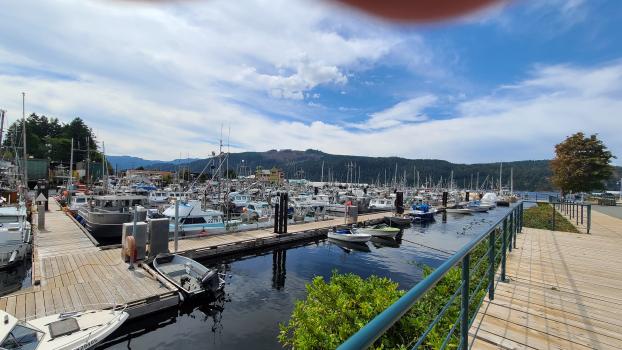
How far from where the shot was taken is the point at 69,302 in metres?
9.48

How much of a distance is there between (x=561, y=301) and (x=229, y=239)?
1898 centimetres

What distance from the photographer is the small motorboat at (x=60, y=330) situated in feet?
21.1

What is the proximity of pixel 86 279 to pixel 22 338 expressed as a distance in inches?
211

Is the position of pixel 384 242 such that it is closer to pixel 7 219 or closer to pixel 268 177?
pixel 7 219

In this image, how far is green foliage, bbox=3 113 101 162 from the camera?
79688 millimetres

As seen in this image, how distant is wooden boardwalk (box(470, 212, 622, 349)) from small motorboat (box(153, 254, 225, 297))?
394 inches

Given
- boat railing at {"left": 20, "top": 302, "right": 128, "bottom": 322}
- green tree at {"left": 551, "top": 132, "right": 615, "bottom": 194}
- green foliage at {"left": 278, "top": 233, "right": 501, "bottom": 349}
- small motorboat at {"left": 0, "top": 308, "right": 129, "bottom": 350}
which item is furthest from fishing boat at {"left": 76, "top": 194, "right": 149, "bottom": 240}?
green tree at {"left": 551, "top": 132, "right": 615, "bottom": 194}

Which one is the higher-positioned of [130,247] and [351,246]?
[130,247]

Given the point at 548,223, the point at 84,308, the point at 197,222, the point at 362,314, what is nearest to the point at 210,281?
the point at 84,308

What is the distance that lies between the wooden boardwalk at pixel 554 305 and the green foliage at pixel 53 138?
9068 centimetres

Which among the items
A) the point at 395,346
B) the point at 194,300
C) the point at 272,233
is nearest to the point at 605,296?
the point at 395,346

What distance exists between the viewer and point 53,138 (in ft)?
288

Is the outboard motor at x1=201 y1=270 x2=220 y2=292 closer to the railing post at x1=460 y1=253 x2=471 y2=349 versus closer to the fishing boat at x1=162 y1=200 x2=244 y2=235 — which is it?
the fishing boat at x1=162 y1=200 x2=244 y2=235

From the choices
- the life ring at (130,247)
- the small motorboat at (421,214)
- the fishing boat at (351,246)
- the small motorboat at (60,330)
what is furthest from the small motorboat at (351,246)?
the small motorboat at (421,214)
